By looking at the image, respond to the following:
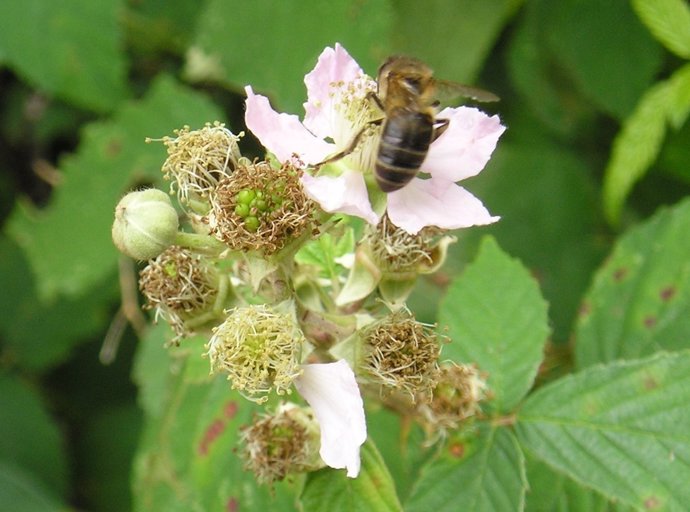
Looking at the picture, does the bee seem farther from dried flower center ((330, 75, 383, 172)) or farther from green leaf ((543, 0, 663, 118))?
green leaf ((543, 0, 663, 118))

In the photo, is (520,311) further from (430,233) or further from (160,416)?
(160,416)

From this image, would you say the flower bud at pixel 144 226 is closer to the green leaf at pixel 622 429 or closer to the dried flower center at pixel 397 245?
the dried flower center at pixel 397 245

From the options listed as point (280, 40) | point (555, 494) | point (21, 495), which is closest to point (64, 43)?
point (280, 40)

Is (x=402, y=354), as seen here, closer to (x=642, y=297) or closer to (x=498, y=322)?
(x=498, y=322)

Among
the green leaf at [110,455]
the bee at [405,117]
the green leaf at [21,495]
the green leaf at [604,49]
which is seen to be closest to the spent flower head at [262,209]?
the bee at [405,117]

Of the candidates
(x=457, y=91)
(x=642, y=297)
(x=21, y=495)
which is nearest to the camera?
(x=457, y=91)

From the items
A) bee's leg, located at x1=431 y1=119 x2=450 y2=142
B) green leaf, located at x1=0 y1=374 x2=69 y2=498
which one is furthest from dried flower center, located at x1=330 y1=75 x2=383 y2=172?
green leaf, located at x1=0 y1=374 x2=69 y2=498
